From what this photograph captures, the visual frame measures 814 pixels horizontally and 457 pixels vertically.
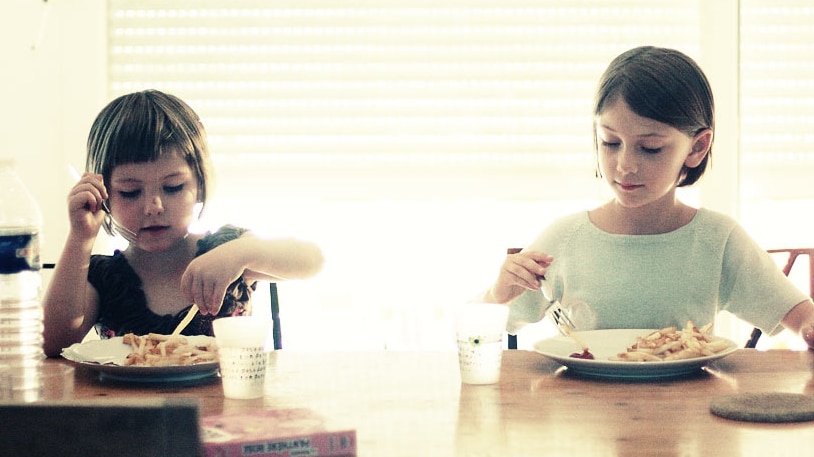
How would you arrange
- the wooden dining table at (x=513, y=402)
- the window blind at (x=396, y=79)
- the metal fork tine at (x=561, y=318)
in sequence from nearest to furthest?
the wooden dining table at (x=513, y=402) → the metal fork tine at (x=561, y=318) → the window blind at (x=396, y=79)

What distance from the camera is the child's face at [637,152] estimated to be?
61.0 inches

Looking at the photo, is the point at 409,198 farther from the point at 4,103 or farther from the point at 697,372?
the point at 697,372

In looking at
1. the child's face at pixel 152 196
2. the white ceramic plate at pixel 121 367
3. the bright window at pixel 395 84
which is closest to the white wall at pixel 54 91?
the bright window at pixel 395 84

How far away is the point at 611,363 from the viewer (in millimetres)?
1172

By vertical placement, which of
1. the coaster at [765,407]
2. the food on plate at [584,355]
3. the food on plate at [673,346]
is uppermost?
the food on plate at [673,346]

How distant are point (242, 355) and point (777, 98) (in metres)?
2.26

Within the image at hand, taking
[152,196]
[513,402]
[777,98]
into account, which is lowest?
[513,402]

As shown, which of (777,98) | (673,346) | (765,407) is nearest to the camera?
(765,407)

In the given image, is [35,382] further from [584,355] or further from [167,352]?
[584,355]

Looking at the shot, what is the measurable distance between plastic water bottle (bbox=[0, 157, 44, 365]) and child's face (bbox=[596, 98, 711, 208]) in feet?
3.06

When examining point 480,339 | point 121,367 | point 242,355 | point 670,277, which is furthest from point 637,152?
point 121,367

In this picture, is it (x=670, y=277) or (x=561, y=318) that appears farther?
(x=670, y=277)

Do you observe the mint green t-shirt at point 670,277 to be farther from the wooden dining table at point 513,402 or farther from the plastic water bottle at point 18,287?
the plastic water bottle at point 18,287

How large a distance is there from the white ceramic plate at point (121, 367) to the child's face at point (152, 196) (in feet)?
0.92
